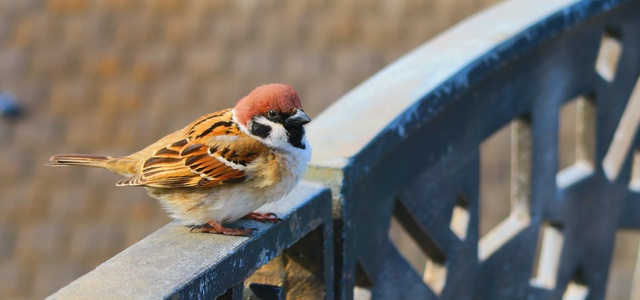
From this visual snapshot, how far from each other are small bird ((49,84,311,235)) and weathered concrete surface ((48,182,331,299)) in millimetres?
142

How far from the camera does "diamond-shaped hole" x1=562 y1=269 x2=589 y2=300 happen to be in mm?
3729

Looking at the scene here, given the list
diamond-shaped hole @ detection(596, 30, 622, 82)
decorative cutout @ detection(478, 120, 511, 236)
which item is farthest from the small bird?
decorative cutout @ detection(478, 120, 511, 236)

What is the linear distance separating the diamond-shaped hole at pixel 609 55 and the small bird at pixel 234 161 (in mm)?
1359

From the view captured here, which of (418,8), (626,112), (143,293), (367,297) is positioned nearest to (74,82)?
(418,8)

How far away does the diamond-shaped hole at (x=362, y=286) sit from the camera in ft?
9.21

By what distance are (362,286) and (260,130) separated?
0.48m

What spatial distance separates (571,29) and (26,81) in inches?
295

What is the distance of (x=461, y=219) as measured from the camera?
124 inches

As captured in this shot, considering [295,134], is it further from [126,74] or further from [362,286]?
[126,74]

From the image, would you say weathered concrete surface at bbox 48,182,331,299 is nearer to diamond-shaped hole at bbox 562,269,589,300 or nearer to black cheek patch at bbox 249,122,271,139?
black cheek patch at bbox 249,122,271,139

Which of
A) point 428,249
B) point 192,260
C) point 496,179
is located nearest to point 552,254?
point 428,249

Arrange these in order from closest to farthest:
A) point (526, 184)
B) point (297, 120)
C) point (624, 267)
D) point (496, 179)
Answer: point (297, 120) < point (526, 184) < point (624, 267) < point (496, 179)

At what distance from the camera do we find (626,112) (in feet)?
12.6

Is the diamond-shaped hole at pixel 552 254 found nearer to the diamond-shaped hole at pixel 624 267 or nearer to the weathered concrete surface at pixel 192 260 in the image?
the weathered concrete surface at pixel 192 260
